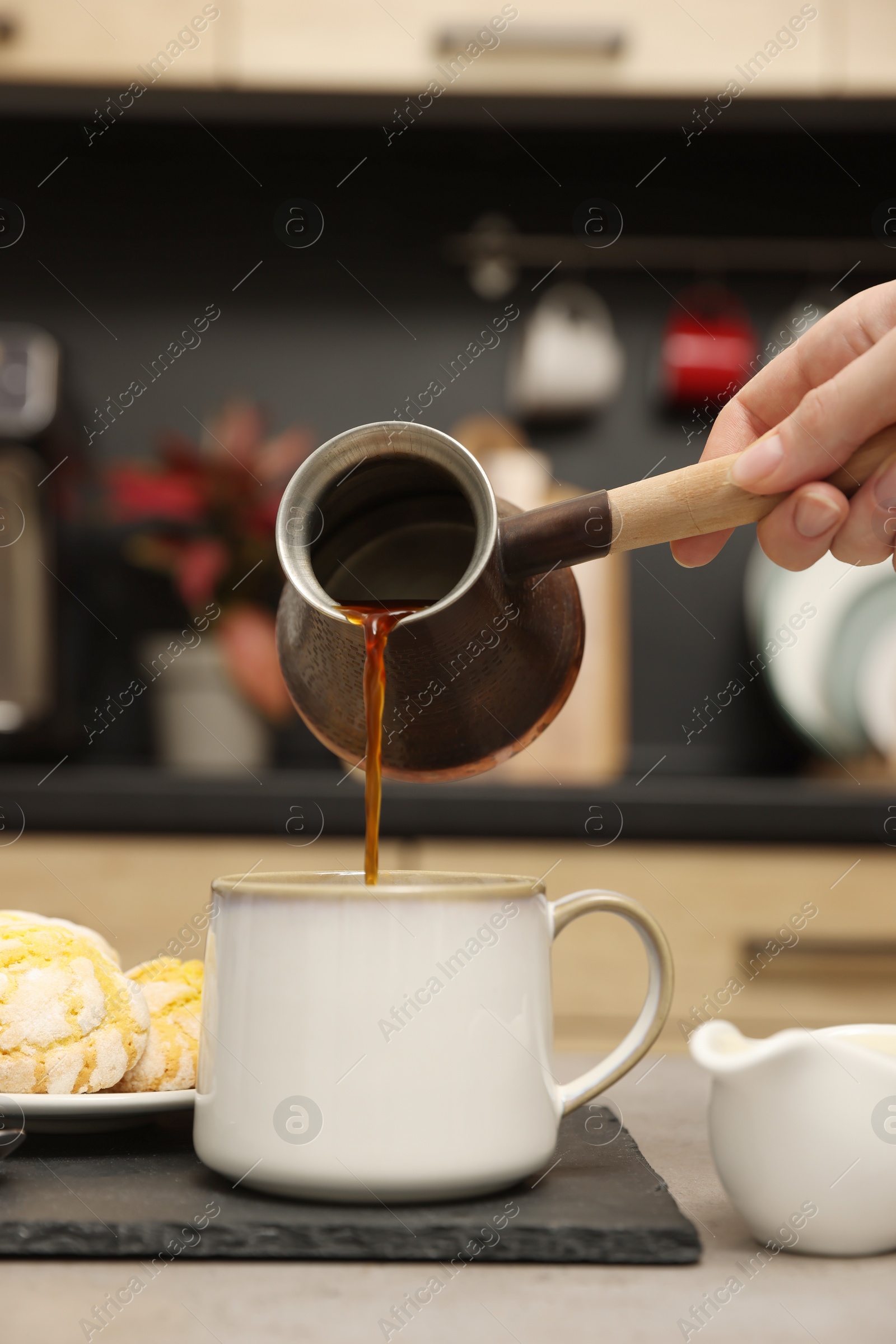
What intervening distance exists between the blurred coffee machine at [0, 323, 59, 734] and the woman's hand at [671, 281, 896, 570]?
1.10m

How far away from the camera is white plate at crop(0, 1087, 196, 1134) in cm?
57

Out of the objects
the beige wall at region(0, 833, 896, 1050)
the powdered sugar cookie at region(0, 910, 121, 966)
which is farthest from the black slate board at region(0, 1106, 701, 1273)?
the beige wall at region(0, 833, 896, 1050)

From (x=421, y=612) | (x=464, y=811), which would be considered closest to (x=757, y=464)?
(x=421, y=612)

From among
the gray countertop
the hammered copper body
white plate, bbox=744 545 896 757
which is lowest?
the gray countertop

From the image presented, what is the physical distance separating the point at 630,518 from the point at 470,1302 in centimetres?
36

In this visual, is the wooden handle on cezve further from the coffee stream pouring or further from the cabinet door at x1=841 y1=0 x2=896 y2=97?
the cabinet door at x1=841 y1=0 x2=896 y2=97

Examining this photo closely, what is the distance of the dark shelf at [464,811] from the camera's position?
147cm

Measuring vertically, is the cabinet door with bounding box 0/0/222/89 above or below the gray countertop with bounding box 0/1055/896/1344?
above

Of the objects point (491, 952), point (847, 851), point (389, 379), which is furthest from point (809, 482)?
point (389, 379)

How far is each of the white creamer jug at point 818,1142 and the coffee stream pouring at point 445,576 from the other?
A: 9.2 inches

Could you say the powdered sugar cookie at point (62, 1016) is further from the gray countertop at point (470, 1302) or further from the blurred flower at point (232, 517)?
the blurred flower at point (232, 517)

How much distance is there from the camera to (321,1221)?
472mm

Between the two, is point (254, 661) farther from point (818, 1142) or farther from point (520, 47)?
point (818, 1142)

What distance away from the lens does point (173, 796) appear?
58.5 inches
